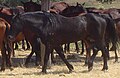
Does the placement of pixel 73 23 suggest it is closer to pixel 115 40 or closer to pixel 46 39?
pixel 46 39

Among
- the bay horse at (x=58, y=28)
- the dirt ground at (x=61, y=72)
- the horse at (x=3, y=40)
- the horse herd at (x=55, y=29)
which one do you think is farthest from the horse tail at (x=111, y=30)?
the horse at (x=3, y=40)

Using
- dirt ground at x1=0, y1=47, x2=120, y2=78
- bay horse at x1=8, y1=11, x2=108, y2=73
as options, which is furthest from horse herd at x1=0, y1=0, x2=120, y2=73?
dirt ground at x1=0, y1=47, x2=120, y2=78

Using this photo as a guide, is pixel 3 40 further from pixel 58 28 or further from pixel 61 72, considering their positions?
pixel 61 72

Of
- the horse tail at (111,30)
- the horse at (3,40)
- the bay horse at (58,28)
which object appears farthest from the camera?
the horse tail at (111,30)

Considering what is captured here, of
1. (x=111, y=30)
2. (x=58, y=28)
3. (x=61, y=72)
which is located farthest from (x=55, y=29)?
(x=111, y=30)

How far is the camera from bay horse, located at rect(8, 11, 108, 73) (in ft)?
30.0

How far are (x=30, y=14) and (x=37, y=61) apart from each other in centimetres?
230

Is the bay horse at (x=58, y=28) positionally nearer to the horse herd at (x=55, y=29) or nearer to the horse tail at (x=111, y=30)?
the horse herd at (x=55, y=29)

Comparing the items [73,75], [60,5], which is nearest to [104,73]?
[73,75]

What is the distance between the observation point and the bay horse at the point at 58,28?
9.14 meters

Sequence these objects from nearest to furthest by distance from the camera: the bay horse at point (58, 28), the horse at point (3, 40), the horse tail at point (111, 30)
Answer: the bay horse at point (58, 28) → the horse at point (3, 40) → the horse tail at point (111, 30)

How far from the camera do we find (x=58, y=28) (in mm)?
9391

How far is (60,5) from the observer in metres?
16.1

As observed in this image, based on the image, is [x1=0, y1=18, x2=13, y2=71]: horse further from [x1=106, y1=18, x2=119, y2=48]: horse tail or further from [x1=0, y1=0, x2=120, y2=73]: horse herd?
[x1=106, y1=18, x2=119, y2=48]: horse tail
